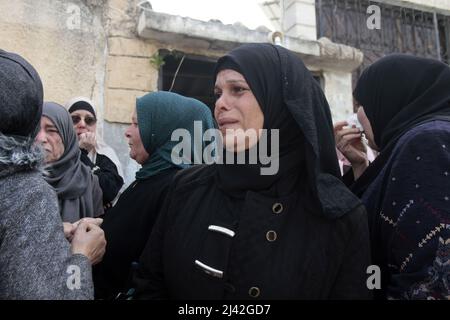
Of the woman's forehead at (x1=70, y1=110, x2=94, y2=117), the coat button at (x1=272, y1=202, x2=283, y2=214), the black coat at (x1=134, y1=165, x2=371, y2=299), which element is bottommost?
the black coat at (x1=134, y1=165, x2=371, y2=299)

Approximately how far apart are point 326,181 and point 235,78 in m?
0.53

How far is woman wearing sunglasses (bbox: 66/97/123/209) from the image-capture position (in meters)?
2.90

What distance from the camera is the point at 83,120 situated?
3402mm

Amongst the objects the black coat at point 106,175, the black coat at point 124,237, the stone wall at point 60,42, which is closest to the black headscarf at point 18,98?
the black coat at point 124,237

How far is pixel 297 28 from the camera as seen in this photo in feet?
18.5

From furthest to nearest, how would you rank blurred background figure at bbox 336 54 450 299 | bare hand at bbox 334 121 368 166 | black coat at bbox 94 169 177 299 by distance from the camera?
bare hand at bbox 334 121 368 166 → black coat at bbox 94 169 177 299 → blurred background figure at bbox 336 54 450 299

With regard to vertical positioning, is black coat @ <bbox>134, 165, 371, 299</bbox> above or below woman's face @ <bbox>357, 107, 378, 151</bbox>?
below

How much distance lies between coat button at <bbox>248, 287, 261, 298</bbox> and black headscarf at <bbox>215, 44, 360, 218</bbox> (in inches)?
13.7

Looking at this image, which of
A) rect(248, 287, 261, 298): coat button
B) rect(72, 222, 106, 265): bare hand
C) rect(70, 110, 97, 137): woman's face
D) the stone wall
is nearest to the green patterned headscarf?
rect(72, 222, 106, 265): bare hand

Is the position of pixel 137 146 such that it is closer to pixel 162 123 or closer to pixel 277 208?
pixel 162 123

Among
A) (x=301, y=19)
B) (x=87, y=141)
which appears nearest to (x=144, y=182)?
(x=87, y=141)

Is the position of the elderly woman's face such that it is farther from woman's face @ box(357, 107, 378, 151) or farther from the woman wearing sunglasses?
woman's face @ box(357, 107, 378, 151)

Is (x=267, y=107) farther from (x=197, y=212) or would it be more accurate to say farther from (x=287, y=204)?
(x=197, y=212)

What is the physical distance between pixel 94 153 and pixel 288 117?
7.10ft
